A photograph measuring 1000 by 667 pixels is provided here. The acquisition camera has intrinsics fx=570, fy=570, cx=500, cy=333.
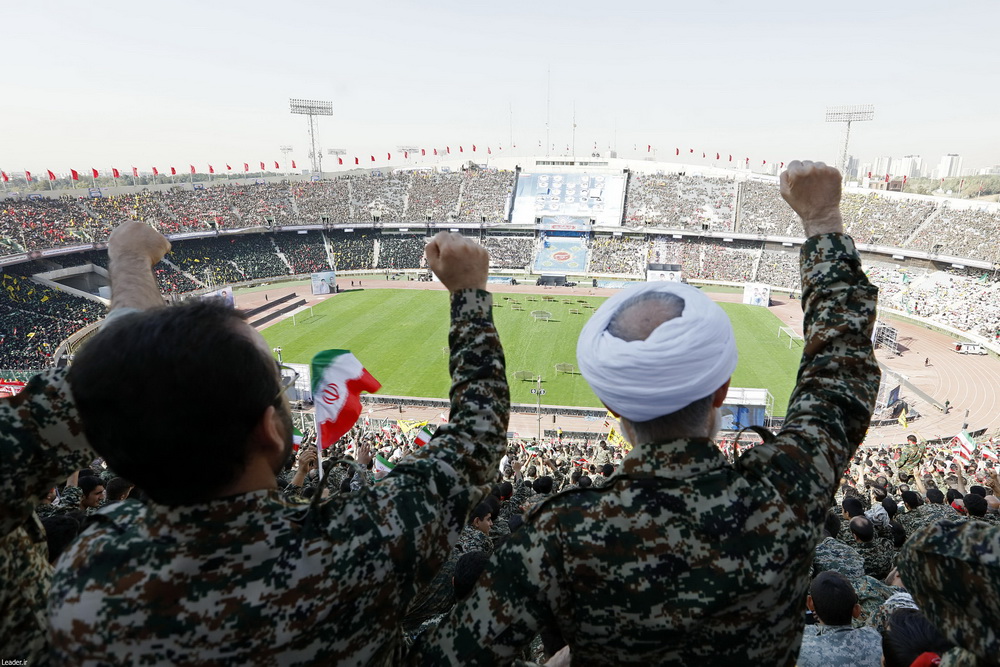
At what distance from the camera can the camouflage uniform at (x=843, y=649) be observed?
3.15 metres

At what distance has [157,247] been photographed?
3.06m

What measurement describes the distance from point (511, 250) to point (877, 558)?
2507 inches

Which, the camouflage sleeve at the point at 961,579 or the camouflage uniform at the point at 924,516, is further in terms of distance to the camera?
the camouflage uniform at the point at 924,516

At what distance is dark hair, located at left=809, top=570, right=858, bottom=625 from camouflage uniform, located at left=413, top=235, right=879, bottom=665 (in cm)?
201

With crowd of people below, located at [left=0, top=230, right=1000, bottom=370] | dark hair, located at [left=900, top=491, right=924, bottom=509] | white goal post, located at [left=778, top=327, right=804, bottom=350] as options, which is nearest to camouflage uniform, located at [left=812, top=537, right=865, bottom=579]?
dark hair, located at [left=900, top=491, right=924, bottom=509]

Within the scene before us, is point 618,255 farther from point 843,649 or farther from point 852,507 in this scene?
point 843,649

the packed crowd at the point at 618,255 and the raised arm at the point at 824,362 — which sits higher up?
the raised arm at the point at 824,362

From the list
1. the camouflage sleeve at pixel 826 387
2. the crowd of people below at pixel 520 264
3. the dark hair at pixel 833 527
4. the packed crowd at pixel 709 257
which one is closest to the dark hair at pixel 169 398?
the camouflage sleeve at pixel 826 387

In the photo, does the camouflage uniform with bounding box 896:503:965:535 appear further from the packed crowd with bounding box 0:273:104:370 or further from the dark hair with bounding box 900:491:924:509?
the packed crowd with bounding box 0:273:104:370

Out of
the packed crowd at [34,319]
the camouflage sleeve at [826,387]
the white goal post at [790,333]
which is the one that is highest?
the camouflage sleeve at [826,387]

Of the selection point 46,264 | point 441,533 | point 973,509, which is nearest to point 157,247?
point 441,533

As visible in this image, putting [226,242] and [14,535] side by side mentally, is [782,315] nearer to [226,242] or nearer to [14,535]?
[14,535]

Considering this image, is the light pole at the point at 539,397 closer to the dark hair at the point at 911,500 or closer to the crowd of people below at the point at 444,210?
Answer: the dark hair at the point at 911,500

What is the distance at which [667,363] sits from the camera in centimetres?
185
